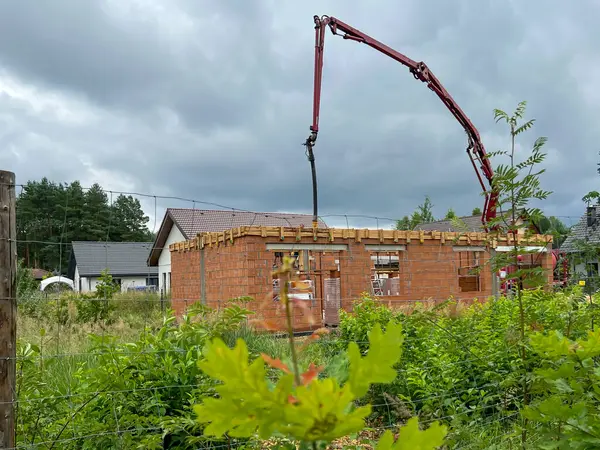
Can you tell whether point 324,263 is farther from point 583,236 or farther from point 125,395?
point 125,395

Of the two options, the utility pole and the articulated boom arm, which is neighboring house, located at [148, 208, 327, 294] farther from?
the utility pole

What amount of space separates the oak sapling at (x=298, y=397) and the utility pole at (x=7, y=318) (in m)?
2.11

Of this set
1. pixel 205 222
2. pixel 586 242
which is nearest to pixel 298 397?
pixel 586 242

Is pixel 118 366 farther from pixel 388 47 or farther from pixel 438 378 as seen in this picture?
pixel 388 47

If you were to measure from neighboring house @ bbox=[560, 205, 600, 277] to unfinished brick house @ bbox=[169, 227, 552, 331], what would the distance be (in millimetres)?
6276

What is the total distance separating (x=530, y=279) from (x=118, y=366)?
218 cm

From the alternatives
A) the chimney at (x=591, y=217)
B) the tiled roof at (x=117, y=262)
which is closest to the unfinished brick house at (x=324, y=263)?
the chimney at (x=591, y=217)

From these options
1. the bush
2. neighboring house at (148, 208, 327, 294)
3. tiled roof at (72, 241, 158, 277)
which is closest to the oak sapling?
the bush

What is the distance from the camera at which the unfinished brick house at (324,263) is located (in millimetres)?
10820

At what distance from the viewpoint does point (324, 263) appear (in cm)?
1404

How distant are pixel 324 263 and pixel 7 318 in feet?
38.7

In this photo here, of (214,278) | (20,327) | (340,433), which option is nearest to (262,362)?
(340,433)

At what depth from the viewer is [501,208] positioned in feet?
7.77

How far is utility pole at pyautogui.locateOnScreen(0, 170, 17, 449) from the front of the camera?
2.40m
